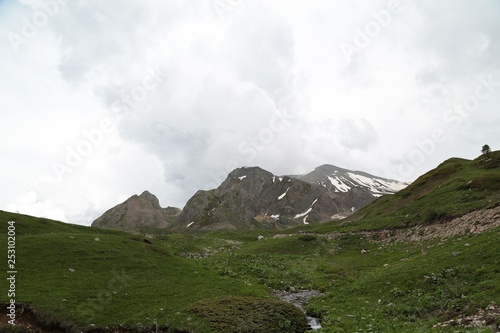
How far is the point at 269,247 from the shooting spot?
70.5m

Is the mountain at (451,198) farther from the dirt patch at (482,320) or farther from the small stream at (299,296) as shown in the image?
the dirt patch at (482,320)

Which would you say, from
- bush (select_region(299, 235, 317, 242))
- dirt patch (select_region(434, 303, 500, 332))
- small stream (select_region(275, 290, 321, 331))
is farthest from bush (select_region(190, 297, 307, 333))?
bush (select_region(299, 235, 317, 242))

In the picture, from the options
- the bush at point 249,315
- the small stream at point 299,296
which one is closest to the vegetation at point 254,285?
the bush at point 249,315

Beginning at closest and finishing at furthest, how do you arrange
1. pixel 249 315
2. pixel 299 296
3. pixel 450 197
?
1. pixel 249 315
2. pixel 299 296
3. pixel 450 197

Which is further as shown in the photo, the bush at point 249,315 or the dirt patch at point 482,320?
the bush at point 249,315

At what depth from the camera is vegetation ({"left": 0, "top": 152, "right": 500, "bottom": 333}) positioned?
23656mm

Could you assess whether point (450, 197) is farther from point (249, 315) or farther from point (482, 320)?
point (249, 315)

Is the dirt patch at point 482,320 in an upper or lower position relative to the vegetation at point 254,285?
lower

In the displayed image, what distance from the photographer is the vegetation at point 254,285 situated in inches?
931

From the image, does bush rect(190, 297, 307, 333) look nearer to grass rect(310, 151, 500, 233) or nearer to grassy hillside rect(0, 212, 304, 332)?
grassy hillside rect(0, 212, 304, 332)

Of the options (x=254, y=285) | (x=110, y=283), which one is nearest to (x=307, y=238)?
(x=254, y=285)

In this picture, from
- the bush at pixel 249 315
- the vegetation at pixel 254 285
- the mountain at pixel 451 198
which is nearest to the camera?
the vegetation at pixel 254 285

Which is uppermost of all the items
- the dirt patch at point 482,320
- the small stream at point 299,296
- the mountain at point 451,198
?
the mountain at point 451,198

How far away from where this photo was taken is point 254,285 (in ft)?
130
